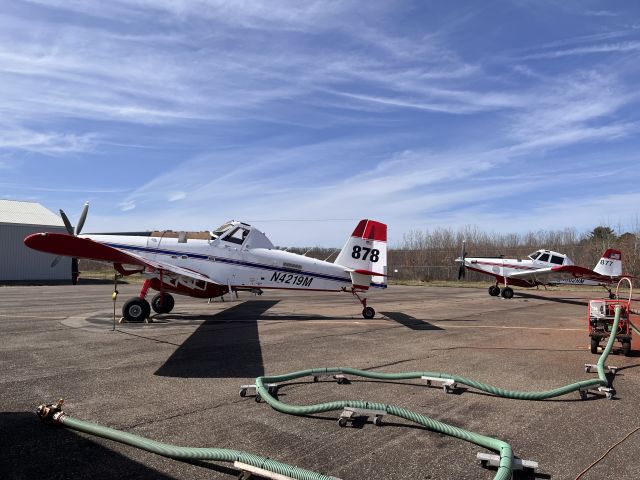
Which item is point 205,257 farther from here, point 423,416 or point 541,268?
point 541,268

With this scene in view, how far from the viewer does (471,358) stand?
27.1 feet

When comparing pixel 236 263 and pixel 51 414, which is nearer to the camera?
pixel 51 414

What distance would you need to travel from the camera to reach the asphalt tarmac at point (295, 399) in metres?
3.76

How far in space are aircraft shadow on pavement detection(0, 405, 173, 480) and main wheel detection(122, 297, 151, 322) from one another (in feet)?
25.6

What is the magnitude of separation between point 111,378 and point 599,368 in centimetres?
691

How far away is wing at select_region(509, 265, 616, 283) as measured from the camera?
23000 millimetres

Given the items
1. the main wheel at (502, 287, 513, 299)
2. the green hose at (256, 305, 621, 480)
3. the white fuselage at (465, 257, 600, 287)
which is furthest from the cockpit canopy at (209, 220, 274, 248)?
the white fuselage at (465, 257, 600, 287)

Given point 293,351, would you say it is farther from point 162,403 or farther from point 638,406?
point 638,406

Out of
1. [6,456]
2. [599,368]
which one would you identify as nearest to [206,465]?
[6,456]

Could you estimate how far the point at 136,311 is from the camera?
12.1 meters

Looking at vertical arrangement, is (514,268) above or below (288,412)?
above

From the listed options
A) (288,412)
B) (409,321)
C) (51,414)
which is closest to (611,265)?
(409,321)

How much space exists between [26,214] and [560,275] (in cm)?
4154

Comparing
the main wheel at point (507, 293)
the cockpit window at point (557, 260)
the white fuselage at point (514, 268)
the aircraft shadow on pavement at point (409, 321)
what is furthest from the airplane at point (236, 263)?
the cockpit window at point (557, 260)
